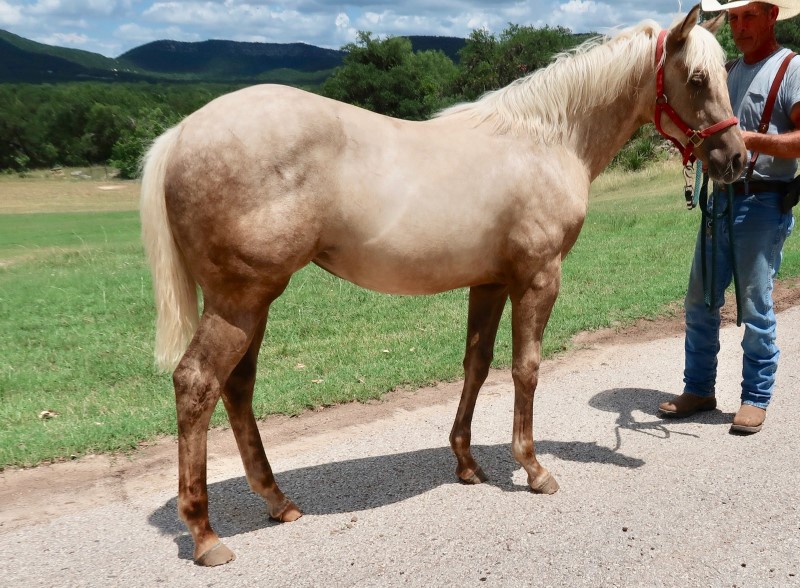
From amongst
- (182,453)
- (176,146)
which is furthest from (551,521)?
(176,146)

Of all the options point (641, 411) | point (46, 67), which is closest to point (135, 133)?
point (641, 411)

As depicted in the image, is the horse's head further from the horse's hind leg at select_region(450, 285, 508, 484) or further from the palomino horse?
the horse's hind leg at select_region(450, 285, 508, 484)

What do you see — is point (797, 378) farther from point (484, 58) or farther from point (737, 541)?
point (484, 58)

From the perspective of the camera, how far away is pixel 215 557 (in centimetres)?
309

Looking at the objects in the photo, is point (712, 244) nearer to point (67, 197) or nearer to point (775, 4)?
point (775, 4)

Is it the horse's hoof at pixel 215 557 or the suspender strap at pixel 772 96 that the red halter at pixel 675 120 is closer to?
the suspender strap at pixel 772 96

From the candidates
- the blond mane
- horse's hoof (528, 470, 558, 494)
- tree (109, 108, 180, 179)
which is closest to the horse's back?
the blond mane

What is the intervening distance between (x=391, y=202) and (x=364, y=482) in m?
1.61

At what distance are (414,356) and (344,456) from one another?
1.88 meters

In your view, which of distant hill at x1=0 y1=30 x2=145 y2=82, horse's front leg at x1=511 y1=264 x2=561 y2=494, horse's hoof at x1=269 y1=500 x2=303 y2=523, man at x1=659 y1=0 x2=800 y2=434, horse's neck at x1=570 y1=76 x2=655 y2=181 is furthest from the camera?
distant hill at x1=0 y1=30 x2=145 y2=82

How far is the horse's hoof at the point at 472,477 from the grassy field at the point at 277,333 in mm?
1362

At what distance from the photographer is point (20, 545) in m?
3.21

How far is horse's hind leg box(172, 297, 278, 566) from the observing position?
119 inches

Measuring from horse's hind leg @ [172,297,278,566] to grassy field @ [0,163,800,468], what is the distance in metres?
1.34
